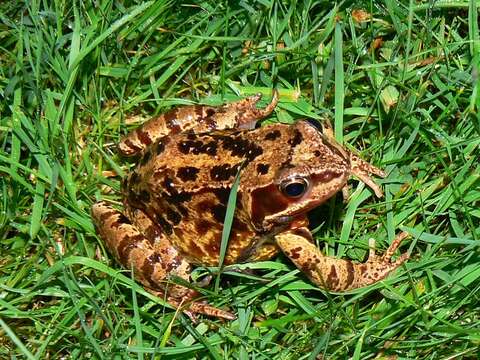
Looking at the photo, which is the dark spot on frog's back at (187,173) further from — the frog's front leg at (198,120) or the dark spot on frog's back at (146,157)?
the frog's front leg at (198,120)

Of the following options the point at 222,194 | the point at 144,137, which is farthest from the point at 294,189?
the point at 144,137

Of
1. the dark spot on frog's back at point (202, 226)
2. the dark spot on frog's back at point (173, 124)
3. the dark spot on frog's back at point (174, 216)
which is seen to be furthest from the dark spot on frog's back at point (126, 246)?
the dark spot on frog's back at point (173, 124)

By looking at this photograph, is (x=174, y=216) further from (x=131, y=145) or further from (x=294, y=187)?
(x=294, y=187)

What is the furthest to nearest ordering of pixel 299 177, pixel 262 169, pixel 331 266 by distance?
pixel 331 266, pixel 262 169, pixel 299 177

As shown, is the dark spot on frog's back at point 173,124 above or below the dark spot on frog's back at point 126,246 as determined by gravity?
above

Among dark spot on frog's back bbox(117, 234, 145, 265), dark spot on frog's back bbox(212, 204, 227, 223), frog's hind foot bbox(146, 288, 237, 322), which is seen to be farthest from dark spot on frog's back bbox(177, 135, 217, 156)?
frog's hind foot bbox(146, 288, 237, 322)

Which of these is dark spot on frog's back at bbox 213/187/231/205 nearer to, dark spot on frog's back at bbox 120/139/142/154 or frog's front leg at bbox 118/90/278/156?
frog's front leg at bbox 118/90/278/156
